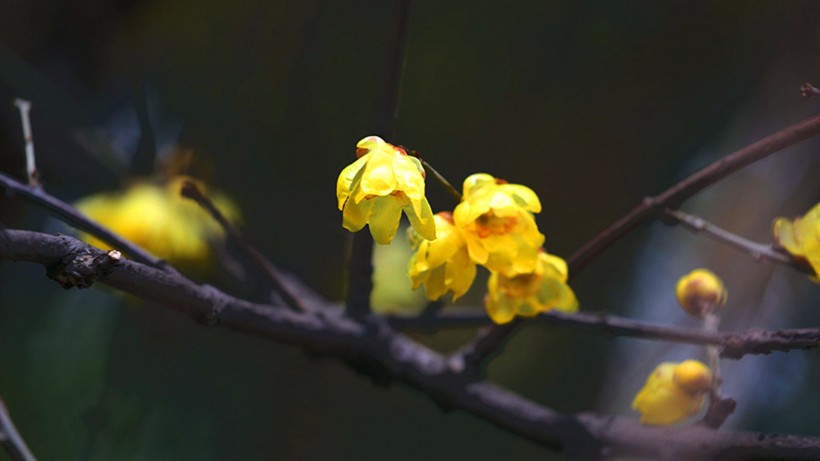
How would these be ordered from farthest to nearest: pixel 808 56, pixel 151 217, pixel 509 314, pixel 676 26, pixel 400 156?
1. pixel 676 26
2. pixel 808 56
3. pixel 151 217
4. pixel 509 314
5. pixel 400 156

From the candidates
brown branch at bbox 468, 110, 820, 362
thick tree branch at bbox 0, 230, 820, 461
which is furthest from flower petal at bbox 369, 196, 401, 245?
brown branch at bbox 468, 110, 820, 362

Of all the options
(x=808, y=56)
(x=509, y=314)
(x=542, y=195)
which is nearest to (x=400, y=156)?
(x=509, y=314)

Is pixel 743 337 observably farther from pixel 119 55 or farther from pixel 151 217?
pixel 119 55

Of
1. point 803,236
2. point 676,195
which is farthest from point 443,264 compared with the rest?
point 803,236

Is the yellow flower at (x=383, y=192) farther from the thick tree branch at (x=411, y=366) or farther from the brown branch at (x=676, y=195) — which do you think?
the brown branch at (x=676, y=195)

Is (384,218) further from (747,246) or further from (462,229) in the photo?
(747,246)

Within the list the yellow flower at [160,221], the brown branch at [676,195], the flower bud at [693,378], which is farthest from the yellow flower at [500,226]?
the yellow flower at [160,221]
